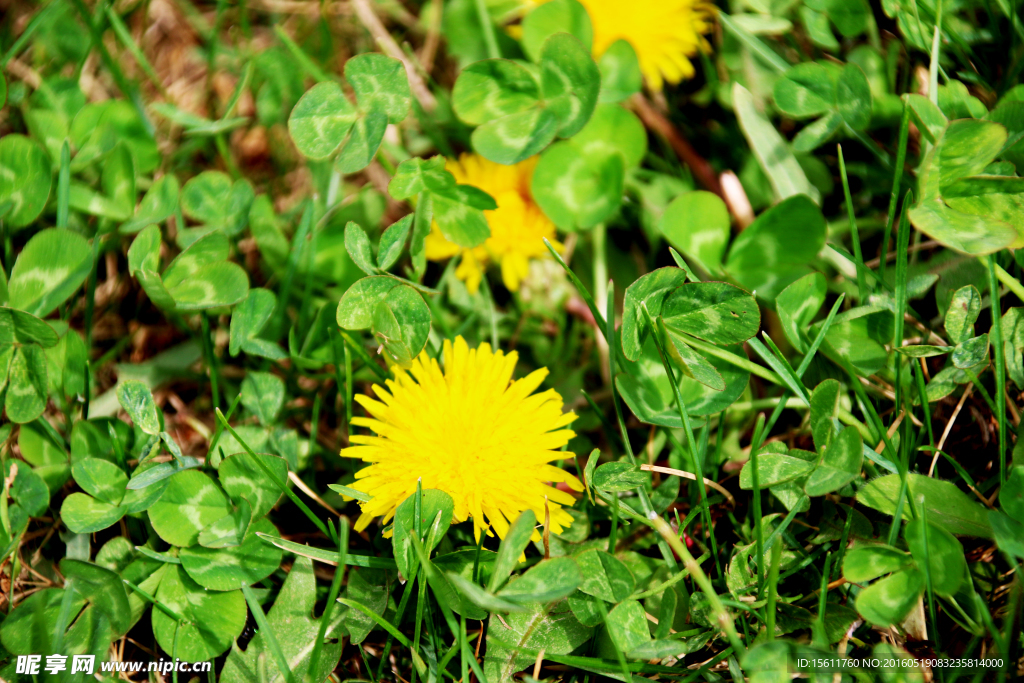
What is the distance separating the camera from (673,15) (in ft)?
6.16

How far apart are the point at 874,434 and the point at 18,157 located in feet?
6.79

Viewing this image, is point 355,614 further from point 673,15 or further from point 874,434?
point 673,15

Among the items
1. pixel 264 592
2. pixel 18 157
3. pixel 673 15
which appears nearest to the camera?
pixel 264 592

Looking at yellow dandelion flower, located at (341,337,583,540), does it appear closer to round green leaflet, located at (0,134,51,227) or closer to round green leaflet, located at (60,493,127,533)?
round green leaflet, located at (60,493,127,533)

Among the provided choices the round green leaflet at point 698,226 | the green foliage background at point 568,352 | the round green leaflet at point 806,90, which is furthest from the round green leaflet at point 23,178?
the round green leaflet at point 806,90

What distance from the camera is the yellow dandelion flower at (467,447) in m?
1.25

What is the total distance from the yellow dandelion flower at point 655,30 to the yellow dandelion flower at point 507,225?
448 mm

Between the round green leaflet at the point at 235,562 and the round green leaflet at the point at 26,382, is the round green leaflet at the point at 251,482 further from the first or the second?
the round green leaflet at the point at 26,382

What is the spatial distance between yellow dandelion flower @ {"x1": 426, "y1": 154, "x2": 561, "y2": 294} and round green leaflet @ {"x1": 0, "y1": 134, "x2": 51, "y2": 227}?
953 millimetres

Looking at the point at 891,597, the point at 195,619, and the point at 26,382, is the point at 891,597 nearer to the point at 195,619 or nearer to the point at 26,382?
the point at 195,619

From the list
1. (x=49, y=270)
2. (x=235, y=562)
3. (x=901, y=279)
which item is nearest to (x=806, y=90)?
(x=901, y=279)

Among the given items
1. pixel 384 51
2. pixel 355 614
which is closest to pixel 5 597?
pixel 355 614

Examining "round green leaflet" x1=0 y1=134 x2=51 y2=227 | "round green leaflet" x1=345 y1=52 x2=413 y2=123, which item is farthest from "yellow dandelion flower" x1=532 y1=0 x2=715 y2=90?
"round green leaflet" x1=0 y1=134 x2=51 y2=227

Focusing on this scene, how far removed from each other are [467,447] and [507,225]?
0.69 metres
